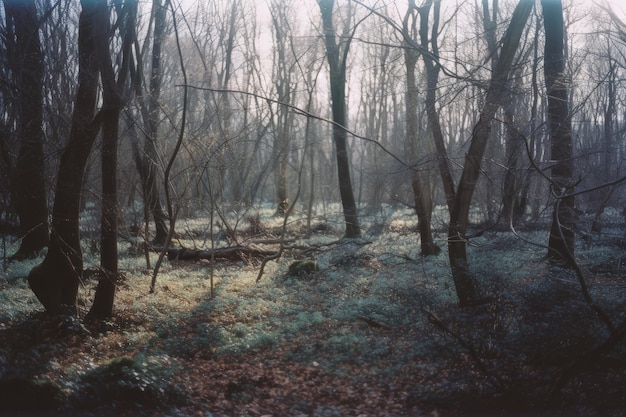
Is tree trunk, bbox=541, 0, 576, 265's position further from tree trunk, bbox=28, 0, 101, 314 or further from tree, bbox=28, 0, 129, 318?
tree trunk, bbox=28, 0, 101, 314

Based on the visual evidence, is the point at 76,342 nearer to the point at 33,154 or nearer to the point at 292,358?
the point at 292,358

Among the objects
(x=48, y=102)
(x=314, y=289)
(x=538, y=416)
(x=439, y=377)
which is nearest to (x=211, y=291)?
(x=314, y=289)

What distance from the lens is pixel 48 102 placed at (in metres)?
10.5

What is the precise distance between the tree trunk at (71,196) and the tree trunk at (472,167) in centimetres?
591

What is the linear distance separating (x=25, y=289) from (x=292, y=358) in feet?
17.9

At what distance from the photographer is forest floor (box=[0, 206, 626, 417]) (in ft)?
17.1

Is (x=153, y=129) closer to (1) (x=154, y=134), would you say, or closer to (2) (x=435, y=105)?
(1) (x=154, y=134)

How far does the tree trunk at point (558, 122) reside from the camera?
9.33 meters

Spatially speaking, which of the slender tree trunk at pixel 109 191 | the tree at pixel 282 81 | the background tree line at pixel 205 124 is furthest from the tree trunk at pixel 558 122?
the tree at pixel 282 81

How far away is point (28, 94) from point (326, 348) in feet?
22.4

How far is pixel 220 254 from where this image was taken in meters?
15.4

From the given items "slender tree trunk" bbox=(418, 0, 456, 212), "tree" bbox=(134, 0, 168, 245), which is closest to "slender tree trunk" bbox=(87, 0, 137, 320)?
"tree" bbox=(134, 0, 168, 245)

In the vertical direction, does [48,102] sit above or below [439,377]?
above

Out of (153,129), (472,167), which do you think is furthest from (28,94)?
(472,167)
